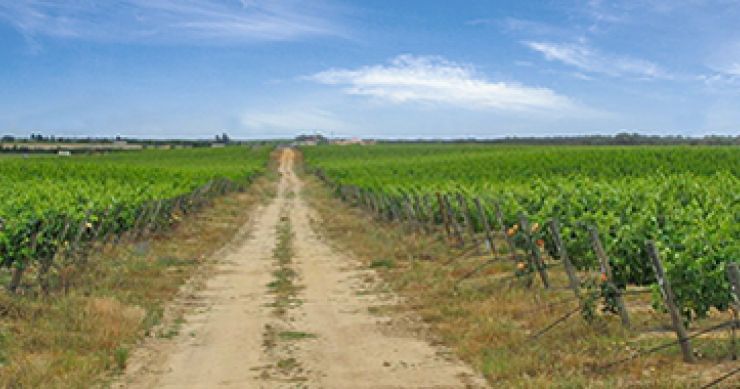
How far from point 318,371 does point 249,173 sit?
53.4 m

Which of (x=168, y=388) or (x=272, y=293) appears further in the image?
(x=272, y=293)

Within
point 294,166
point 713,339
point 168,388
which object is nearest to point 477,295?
point 713,339

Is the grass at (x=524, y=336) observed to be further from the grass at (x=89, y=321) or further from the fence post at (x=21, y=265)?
the fence post at (x=21, y=265)

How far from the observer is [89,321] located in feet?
31.0

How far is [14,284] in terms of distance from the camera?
10391 millimetres

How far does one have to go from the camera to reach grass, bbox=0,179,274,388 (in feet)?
24.9

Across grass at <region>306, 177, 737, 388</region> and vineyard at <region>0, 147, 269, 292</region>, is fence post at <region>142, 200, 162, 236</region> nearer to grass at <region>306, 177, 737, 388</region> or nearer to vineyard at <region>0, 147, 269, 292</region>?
vineyard at <region>0, 147, 269, 292</region>

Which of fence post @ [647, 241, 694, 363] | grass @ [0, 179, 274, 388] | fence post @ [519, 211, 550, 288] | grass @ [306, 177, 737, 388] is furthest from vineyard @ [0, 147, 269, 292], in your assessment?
fence post @ [647, 241, 694, 363]

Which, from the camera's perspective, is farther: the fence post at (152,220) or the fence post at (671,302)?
the fence post at (152,220)

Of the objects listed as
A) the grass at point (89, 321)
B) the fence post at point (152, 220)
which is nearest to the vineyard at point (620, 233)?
the grass at point (89, 321)

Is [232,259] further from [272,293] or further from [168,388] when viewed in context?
[168,388]

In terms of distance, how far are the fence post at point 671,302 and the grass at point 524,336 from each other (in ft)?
0.47

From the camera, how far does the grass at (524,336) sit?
7102 mm

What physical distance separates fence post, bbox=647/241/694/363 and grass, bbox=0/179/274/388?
5974 mm
